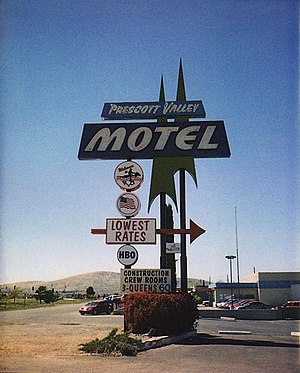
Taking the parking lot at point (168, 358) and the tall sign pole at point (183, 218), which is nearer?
the parking lot at point (168, 358)

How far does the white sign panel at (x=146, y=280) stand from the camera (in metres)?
16.5

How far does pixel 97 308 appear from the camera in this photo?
3553 centimetres

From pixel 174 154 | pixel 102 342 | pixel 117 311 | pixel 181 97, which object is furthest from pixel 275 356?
pixel 117 311

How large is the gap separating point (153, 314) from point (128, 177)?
178 inches

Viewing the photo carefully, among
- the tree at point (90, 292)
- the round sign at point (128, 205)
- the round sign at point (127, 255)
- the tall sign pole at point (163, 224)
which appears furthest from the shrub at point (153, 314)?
the tree at point (90, 292)

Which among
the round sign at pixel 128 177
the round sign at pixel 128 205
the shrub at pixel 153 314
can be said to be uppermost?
the round sign at pixel 128 177

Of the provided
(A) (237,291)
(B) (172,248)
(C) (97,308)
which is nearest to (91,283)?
(A) (237,291)

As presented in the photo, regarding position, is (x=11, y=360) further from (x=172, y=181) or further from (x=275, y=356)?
(x=172, y=181)

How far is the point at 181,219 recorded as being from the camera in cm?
1767

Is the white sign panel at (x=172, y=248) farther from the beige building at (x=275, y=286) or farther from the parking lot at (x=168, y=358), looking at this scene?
the beige building at (x=275, y=286)

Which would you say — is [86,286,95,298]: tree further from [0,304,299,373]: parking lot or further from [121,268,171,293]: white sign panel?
[0,304,299,373]: parking lot

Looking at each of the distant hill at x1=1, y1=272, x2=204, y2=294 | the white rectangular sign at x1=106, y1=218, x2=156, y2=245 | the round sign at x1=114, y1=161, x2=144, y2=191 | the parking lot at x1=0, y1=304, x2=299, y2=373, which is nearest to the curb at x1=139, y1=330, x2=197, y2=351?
the parking lot at x1=0, y1=304, x2=299, y2=373

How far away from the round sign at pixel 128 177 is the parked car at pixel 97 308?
64.2ft

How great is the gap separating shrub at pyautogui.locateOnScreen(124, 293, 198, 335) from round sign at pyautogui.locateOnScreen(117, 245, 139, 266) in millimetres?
1071
